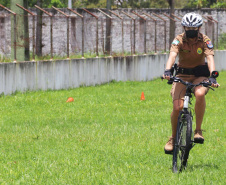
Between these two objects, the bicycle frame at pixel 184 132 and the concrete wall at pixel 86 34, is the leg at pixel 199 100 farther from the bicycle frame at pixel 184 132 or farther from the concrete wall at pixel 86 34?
the concrete wall at pixel 86 34

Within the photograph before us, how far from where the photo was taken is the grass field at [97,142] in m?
8.34

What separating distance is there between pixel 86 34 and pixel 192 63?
15.2 m

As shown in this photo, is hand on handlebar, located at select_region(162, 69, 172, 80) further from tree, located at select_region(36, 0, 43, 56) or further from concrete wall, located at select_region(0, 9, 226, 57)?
tree, located at select_region(36, 0, 43, 56)

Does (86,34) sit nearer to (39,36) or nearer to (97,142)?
(39,36)

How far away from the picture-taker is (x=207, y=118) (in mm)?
14383

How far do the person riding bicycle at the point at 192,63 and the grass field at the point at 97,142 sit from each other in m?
0.72

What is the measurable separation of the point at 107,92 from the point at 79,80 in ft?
6.55

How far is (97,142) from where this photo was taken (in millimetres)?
11055

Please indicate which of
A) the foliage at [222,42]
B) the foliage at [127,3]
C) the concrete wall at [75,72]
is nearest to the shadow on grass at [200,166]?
the concrete wall at [75,72]

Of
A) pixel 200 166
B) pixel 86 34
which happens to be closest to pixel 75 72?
pixel 86 34

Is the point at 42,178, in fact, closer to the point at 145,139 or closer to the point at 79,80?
the point at 145,139

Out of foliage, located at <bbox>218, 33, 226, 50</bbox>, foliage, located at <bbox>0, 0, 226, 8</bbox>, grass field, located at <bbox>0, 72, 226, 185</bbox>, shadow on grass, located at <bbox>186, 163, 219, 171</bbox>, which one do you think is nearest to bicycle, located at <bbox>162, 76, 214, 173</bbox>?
grass field, located at <bbox>0, 72, 226, 185</bbox>

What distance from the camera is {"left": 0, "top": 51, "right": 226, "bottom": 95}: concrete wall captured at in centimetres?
1945

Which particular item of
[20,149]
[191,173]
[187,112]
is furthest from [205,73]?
[20,149]
